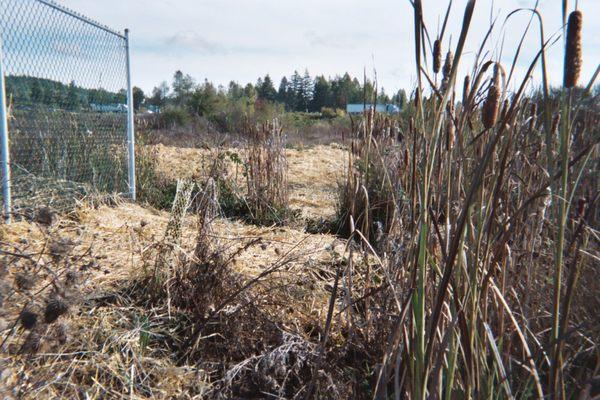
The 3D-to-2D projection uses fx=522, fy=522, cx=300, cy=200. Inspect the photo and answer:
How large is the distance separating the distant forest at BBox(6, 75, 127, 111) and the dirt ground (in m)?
1.16

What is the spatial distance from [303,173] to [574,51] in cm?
755

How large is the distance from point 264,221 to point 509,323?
10.9ft

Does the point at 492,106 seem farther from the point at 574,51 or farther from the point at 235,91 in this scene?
the point at 235,91

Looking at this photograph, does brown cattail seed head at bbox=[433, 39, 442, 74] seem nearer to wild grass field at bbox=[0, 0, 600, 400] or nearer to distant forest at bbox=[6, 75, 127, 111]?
wild grass field at bbox=[0, 0, 600, 400]

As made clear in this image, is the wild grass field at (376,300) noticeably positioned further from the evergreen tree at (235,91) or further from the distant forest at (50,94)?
the evergreen tree at (235,91)

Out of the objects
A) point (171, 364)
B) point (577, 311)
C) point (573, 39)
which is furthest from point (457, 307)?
point (171, 364)

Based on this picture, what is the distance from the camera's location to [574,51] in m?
0.75

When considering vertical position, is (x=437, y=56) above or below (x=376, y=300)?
above

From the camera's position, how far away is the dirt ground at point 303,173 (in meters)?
5.61

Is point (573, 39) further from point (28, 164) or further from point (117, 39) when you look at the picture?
point (117, 39)

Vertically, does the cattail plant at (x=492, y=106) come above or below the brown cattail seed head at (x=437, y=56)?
below

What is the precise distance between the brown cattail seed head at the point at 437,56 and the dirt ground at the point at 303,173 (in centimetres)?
356

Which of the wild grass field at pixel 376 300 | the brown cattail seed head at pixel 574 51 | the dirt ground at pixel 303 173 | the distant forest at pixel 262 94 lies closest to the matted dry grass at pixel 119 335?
the wild grass field at pixel 376 300

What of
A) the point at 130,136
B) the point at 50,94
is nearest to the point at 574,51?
the point at 50,94
